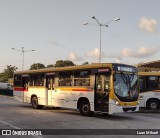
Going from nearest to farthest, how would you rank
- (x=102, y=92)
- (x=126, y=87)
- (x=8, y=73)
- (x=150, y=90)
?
(x=102, y=92) → (x=126, y=87) → (x=150, y=90) → (x=8, y=73)

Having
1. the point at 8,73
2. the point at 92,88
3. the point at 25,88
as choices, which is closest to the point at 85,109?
the point at 92,88

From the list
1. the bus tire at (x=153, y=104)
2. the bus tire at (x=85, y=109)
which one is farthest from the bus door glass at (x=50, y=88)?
the bus tire at (x=153, y=104)

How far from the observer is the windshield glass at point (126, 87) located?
1752 cm

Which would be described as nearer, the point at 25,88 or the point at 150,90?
the point at 150,90

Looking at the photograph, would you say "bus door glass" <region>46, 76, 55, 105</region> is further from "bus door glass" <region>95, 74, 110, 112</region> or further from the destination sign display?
the destination sign display

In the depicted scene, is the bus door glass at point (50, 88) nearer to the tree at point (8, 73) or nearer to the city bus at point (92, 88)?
the city bus at point (92, 88)

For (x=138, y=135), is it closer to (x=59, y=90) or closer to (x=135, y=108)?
(x=135, y=108)

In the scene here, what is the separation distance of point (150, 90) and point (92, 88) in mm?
7637

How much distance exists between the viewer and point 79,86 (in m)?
19.3

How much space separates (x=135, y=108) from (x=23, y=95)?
999 centimetres

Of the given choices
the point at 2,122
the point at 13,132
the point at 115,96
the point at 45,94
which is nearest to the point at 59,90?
the point at 45,94

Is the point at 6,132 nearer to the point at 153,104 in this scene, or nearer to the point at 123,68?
the point at 123,68

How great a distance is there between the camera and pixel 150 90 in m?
24.6

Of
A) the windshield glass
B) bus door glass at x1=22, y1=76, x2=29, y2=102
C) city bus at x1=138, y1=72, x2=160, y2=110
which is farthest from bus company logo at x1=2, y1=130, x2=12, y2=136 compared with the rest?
city bus at x1=138, y1=72, x2=160, y2=110
